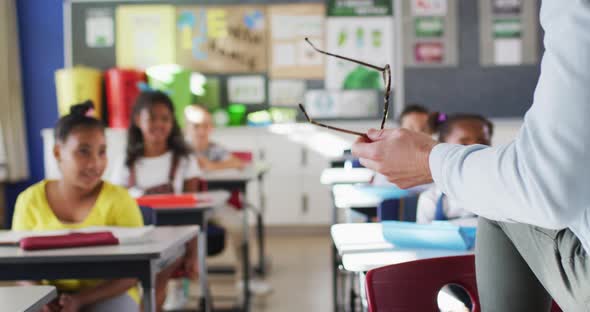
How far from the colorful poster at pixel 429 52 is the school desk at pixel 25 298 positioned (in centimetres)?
496

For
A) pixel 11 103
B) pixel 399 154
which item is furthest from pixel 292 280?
pixel 11 103

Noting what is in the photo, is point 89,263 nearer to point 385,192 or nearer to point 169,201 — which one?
point 169,201

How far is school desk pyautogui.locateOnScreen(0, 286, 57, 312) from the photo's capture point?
1.02 m

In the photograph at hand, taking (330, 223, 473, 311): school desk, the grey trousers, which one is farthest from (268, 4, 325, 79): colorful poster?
the grey trousers

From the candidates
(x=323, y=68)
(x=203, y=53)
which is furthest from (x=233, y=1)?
(x=323, y=68)

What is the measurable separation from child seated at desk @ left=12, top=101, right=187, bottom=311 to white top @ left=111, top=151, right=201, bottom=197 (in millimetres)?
970

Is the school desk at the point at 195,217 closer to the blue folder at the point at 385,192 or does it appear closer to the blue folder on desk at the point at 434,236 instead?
the blue folder at the point at 385,192

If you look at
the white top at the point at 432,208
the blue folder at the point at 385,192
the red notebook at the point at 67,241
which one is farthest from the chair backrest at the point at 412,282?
the blue folder at the point at 385,192

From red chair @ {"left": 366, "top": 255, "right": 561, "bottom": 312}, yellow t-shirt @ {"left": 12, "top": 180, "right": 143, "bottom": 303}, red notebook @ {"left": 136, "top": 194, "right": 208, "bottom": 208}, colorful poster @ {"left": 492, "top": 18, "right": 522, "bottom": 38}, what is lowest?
red notebook @ {"left": 136, "top": 194, "right": 208, "bottom": 208}

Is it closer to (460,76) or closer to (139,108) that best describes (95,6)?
(139,108)

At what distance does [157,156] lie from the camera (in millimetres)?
3264

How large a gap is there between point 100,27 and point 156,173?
3.11 metres

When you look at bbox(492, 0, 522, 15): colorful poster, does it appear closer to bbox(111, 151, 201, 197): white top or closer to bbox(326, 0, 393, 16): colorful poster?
bbox(326, 0, 393, 16): colorful poster

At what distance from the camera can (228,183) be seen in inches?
140
